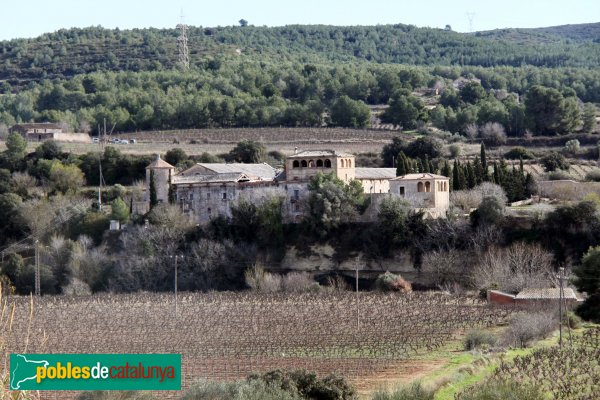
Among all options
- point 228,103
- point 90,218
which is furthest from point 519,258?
point 228,103

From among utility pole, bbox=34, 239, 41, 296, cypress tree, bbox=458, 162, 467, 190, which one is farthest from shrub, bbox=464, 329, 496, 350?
cypress tree, bbox=458, 162, 467, 190

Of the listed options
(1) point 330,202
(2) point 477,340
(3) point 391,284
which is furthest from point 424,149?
(2) point 477,340

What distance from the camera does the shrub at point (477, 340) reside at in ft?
131

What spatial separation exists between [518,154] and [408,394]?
2107 inches

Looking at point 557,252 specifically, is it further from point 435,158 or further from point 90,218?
point 90,218

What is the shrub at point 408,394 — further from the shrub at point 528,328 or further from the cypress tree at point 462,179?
the cypress tree at point 462,179

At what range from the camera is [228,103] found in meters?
99.2

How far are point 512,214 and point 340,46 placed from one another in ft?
341

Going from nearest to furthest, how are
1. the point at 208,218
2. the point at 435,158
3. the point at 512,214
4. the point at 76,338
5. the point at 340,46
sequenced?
the point at 76,338, the point at 512,214, the point at 208,218, the point at 435,158, the point at 340,46

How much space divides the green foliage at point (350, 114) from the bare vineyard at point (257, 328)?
4004 cm

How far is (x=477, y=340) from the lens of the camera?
1580 inches

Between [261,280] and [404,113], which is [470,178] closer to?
[261,280]

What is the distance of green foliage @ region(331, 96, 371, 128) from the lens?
317 feet

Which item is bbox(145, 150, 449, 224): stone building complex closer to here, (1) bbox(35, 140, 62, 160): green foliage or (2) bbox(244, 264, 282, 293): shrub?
(2) bbox(244, 264, 282, 293): shrub
